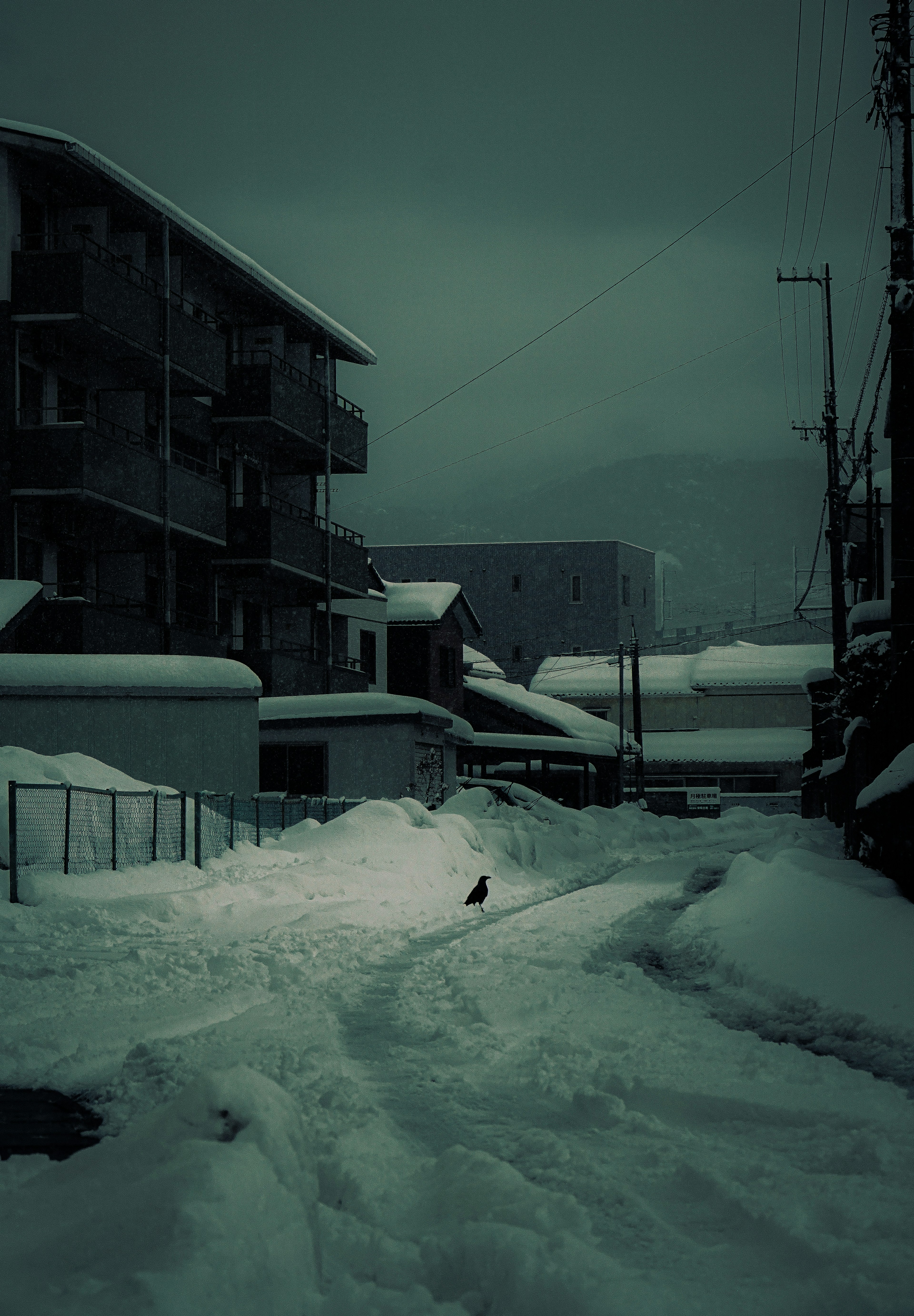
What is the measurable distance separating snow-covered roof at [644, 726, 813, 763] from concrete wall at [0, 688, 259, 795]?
37.0m

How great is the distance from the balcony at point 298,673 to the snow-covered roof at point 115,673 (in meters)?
5.38

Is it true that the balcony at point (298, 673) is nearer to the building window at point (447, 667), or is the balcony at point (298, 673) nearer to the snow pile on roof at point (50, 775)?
the building window at point (447, 667)

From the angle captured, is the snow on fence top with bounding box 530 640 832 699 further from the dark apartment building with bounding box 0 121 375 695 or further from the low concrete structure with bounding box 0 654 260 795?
the low concrete structure with bounding box 0 654 260 795

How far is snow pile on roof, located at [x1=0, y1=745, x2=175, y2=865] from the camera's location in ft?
45.3

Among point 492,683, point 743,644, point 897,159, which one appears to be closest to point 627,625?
point 743,644

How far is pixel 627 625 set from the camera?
84.8 metres

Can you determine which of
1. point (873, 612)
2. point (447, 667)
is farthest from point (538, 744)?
point (873, 612)

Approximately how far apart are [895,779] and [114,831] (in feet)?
28.9

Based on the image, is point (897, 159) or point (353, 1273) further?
point (897, 159)

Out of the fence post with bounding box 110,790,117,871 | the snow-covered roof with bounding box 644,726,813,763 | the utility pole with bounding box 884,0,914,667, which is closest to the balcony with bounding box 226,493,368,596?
the fence post with bounding box 110,790,117,871

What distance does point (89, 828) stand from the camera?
14781 millimetres

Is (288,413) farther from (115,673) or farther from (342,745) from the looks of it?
(115,673)

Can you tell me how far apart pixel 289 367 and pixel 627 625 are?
2108 inches

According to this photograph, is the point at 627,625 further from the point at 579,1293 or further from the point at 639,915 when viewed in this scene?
the point at 579,1293
